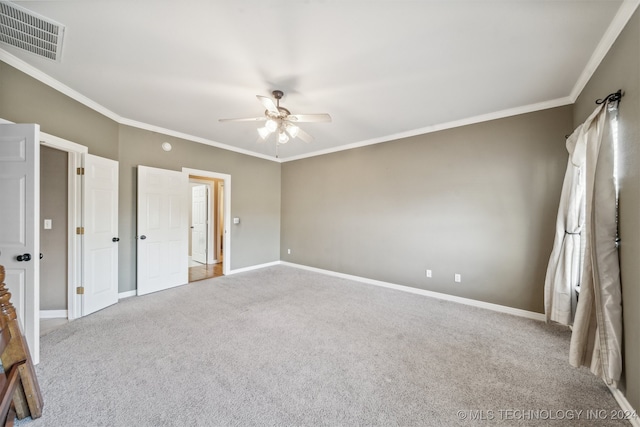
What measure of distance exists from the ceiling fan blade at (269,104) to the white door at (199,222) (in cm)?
464

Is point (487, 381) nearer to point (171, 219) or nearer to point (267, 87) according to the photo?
point (267, 87)

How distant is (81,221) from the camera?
9.53ft

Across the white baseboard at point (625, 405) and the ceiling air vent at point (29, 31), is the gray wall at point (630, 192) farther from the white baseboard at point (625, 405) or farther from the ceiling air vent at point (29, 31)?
the ceiling air vent at point (29, 31)

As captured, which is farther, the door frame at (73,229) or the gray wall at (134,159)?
the door frame at (73,229)

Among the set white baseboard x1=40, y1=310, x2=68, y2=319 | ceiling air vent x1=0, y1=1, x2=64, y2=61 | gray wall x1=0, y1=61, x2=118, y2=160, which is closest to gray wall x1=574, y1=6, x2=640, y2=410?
ceiling air vent x1=0, y1=1, x2=64, y2=61

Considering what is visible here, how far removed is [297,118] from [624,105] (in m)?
2.57

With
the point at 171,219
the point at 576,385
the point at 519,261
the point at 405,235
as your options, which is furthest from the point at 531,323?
the point at 171,219

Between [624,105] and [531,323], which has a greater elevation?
[624,105]

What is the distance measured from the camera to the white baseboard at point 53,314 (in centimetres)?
283

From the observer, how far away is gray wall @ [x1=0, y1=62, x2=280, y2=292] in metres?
2.32

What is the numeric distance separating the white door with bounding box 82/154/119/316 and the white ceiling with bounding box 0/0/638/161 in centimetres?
87

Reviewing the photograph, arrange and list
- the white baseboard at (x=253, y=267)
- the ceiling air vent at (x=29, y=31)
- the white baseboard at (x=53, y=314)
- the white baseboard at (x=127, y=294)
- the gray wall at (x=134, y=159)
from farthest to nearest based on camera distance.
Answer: the white baseboard at (x=253, y=267) → the white baseboard at (x=127, y=294) → the white baseboard at (x=53, y=314) → the gray wall at (x=134, y=159) → the ceiling air vent at (x=29, y=31)

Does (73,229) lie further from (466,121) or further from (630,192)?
(466,121)

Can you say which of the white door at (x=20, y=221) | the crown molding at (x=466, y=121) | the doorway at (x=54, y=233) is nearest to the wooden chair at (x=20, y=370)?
the white door at (x=20, y=221)
